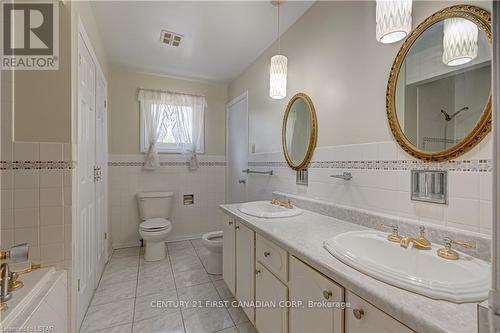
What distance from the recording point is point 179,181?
3338 mm

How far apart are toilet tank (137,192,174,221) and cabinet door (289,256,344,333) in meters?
2.41

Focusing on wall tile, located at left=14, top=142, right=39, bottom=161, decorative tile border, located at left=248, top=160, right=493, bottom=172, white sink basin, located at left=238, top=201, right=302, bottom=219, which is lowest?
white sink basin, located at left=238, top=201, right=302, bottom=219

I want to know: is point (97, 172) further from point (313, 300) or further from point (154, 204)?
point (313, 300)

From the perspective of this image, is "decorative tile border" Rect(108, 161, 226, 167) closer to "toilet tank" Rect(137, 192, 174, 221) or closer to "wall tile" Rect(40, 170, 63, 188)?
"toilet tank" Rect(137, 192, 174, 221)

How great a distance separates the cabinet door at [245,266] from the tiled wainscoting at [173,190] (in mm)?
1899

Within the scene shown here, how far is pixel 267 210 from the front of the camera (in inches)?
75.7

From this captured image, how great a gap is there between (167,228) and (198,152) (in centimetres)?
123

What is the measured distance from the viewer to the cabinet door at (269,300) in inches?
45.2

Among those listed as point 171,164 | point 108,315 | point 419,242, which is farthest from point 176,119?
point 419,242

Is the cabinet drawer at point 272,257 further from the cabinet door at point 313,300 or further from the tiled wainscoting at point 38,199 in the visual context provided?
the tiled wainscoting at point 38,199

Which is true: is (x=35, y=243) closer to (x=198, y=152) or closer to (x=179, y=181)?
(x=179, y=181)

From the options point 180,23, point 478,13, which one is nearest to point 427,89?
point 478,13

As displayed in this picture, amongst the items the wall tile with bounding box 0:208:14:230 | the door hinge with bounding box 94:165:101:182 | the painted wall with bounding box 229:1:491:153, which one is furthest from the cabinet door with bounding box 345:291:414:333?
the door hinge with bounding box 94:165:101:182

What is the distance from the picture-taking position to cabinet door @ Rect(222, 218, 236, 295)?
1.75 meters
